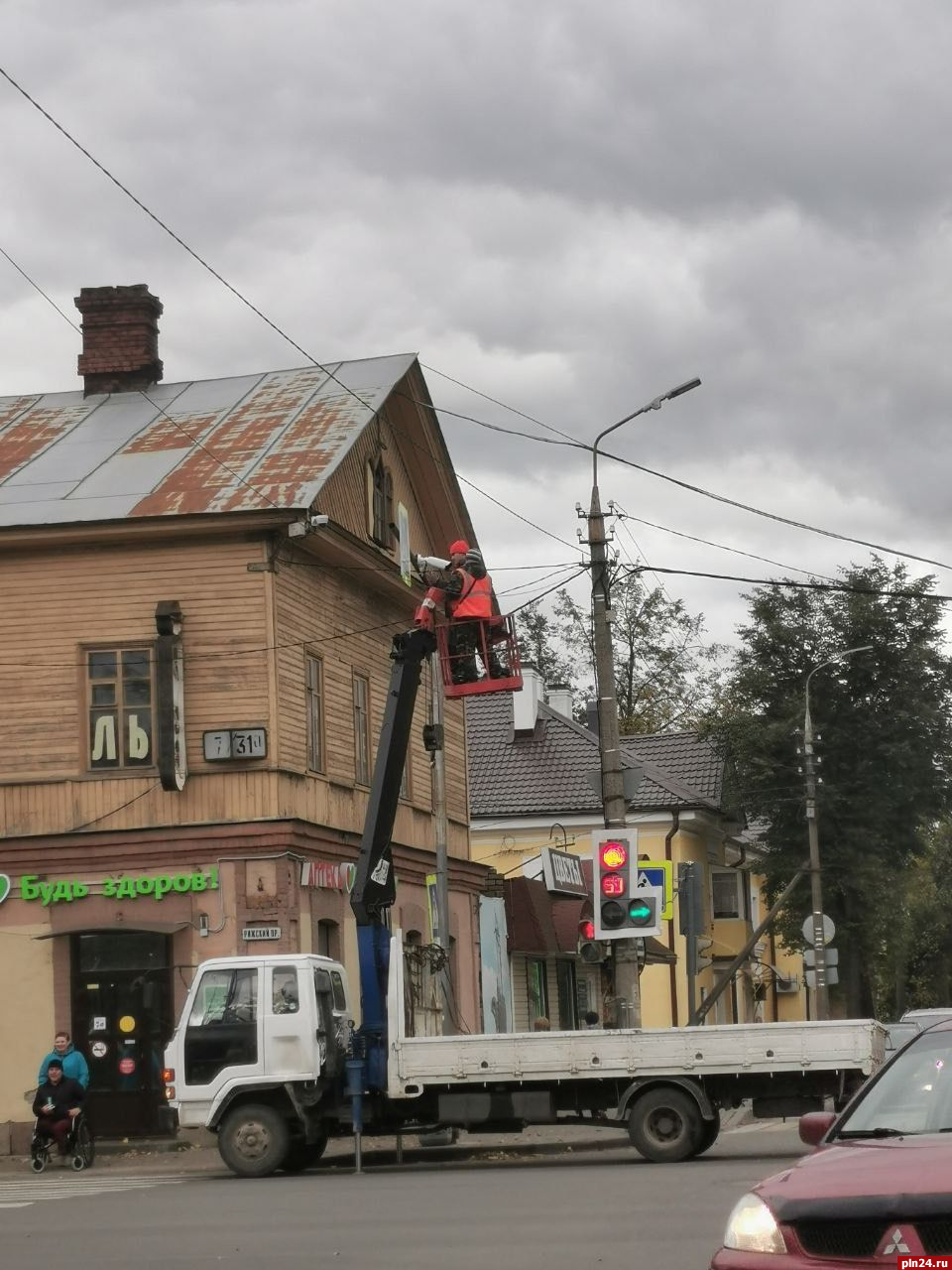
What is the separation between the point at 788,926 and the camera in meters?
50.1

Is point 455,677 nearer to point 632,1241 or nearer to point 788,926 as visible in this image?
point 632,1241

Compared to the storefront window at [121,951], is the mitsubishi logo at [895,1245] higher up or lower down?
lower down

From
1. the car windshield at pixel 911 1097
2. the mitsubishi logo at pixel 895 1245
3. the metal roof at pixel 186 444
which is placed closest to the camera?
the mitsubishi logo at pixel 895 1245

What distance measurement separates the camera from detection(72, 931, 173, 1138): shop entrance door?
25.2 m

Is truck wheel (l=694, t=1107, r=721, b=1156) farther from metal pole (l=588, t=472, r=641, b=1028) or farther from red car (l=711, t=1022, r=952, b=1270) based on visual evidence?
red car (l=711, t=1022, r=952, b=1270)

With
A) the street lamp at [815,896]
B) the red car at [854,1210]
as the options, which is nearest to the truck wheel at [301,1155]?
the red car at [854,1210]

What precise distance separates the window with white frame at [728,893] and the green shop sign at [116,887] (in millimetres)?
32079

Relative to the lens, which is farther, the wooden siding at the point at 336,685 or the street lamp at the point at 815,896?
the street lamp at the point at 815,896

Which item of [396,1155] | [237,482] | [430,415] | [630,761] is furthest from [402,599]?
[630,761]

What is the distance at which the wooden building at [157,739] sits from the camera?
25281 millimetres

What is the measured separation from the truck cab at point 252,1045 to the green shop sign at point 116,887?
4802 mm

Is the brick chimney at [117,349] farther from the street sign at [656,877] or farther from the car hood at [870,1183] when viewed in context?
the car hood at [870,1183]

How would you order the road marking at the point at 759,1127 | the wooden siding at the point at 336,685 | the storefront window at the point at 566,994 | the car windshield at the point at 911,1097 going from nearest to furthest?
the car windshield at the point at 911,1097 → the wooden siding at the point at 336,685 → the road marking at the point at 759,1127 → the storefront window at the point at 566,994

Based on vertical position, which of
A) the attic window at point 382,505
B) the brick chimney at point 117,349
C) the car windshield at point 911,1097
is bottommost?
the car windshield at point 911,1097
